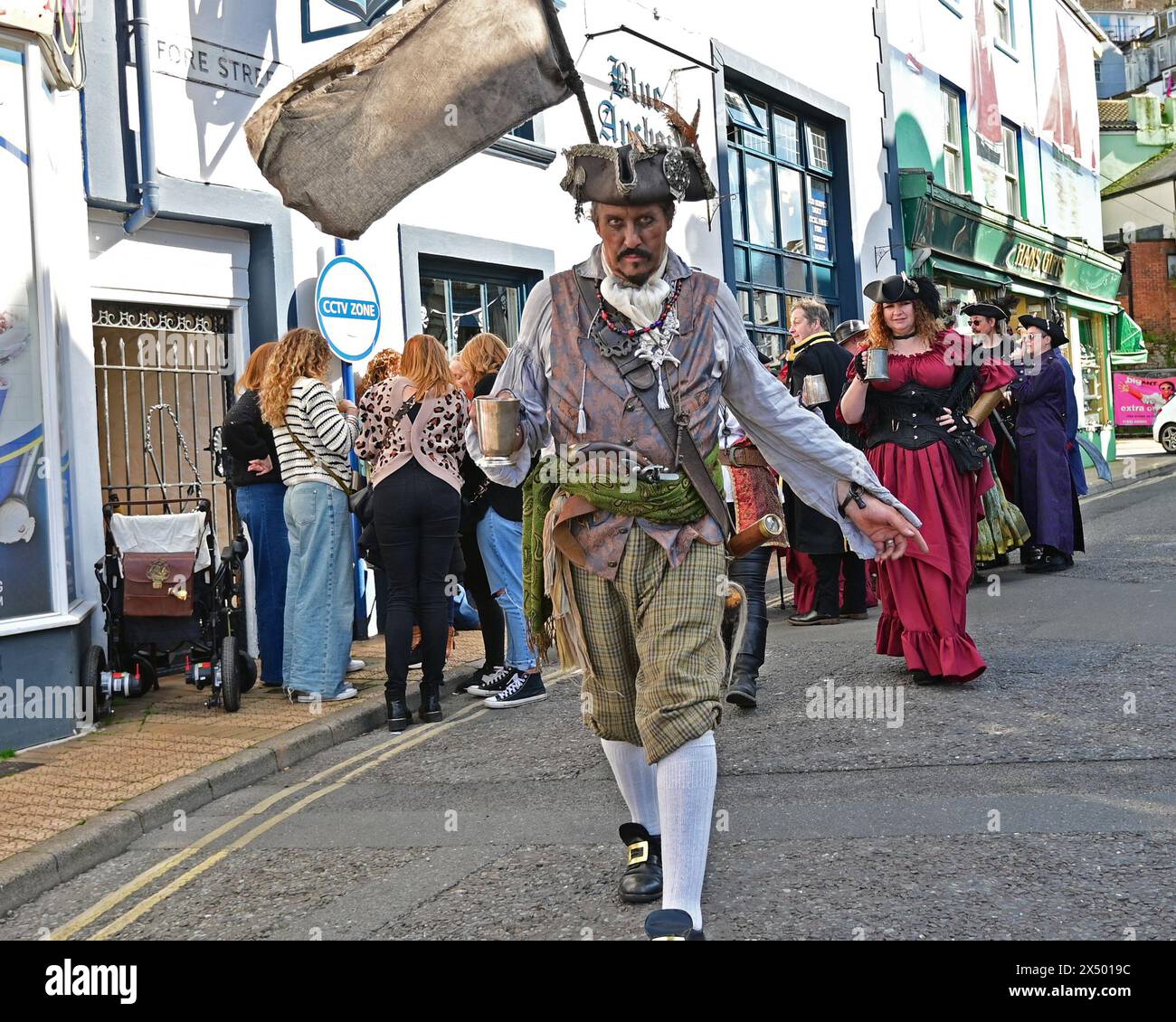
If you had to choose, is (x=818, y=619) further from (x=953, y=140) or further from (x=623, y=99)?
(x=953, y=140)

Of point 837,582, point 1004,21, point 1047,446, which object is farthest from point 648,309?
point 1004,21

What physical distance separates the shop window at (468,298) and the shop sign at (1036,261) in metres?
14.0

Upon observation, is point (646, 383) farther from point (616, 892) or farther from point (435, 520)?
point (435, 520)

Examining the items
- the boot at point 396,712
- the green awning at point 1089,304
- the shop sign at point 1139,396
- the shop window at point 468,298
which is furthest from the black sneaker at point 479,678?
the shop sign at point 1139,396

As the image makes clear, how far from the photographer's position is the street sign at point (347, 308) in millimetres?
9656

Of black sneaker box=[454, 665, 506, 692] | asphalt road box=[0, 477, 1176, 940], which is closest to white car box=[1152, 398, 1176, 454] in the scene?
asphalt road box=[0, 477, 1176, 940]

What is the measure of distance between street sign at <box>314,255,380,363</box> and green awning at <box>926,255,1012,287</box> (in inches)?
507

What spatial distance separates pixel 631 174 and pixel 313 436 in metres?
4.28

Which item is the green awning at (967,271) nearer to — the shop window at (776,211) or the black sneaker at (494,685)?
the shop window at (776,211)

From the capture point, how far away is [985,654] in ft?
25.6

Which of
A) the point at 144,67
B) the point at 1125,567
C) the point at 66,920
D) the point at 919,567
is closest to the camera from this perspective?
the point at 66,920

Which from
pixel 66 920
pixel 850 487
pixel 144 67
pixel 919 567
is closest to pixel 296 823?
pixel 66 920

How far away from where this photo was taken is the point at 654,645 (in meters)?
3.76
